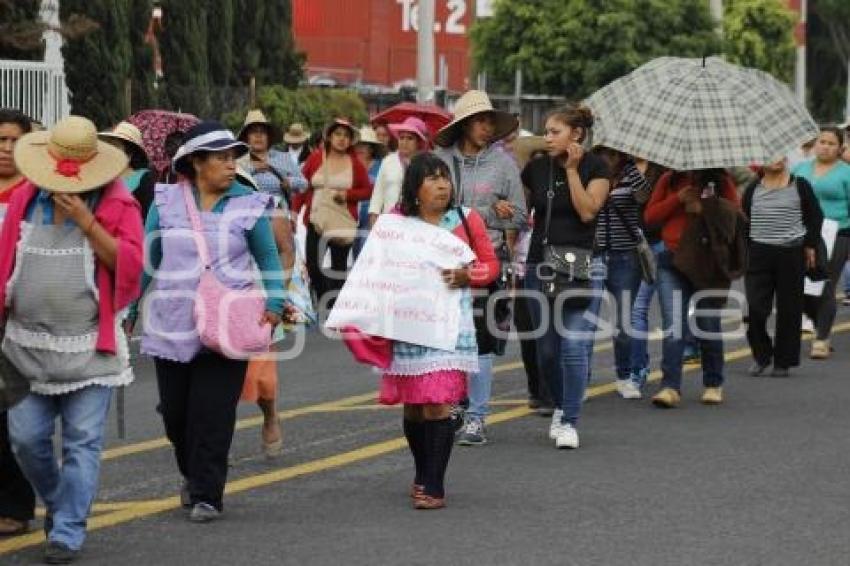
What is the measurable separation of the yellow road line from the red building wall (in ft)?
177

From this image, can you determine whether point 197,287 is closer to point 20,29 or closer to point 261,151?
point 261,151

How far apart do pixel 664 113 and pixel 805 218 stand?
98.2 inches

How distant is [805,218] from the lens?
1560 cm

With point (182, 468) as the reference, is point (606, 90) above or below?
above

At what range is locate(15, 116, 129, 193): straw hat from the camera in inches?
335

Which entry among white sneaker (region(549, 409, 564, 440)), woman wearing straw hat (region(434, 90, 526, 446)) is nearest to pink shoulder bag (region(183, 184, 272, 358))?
woman wearing straw hat (region(434, 90, 526, 446))

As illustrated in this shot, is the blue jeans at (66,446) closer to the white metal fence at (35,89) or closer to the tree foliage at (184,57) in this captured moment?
the white metal fence at (35,89)

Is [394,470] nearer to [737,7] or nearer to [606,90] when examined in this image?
[606,90]

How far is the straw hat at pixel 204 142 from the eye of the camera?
9523 mm

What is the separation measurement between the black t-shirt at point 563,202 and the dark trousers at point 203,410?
2.90 metres

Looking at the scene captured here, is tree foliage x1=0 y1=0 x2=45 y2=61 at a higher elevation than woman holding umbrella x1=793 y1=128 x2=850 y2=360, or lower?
higher

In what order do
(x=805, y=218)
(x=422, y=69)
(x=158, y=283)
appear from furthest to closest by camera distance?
(x=422, y=69) → (x=805, y=218) → (x=158, y=283)

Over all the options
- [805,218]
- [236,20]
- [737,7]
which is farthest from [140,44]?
[737,7]

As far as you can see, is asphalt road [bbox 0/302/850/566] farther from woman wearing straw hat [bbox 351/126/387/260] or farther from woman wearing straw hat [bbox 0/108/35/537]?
woman wearing straw hat [bbox 351/126/387/260]
